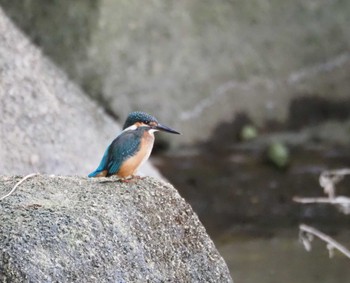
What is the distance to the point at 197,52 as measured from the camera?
28.9 feet

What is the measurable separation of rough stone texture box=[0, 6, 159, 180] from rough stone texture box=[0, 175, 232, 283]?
278 centimetres

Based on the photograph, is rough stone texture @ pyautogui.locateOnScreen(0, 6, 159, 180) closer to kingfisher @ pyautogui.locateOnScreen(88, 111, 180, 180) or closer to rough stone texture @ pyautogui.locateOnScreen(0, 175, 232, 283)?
kingfisher @ pyautogui.locateOnScreen(88, 111, 180, 180)

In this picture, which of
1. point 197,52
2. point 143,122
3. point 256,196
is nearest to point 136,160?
point 143,122

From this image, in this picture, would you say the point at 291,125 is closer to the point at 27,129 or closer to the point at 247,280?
the point at 247,280

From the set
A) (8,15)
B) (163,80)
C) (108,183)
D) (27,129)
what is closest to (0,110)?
(27,129)

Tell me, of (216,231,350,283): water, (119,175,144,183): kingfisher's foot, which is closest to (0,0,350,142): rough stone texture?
(216,231,350,283): water

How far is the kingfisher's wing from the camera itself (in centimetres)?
397

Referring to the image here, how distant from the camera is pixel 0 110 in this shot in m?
7.18

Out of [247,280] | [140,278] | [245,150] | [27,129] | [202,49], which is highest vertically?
[202,49]

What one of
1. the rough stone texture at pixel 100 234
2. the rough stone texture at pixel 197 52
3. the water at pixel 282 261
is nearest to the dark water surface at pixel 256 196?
the water at pixel 282 261

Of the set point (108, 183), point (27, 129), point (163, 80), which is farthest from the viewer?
point (163, 80)

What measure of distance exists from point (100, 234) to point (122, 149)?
0.47 meters

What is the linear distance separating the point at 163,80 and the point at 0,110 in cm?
187

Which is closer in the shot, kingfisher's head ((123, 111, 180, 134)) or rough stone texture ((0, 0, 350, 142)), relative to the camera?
kingfisher's head ((123, 111, 180, 134))
